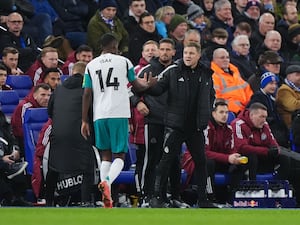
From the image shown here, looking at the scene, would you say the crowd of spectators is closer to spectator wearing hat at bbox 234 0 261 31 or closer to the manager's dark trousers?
spectator wearing hat at bbox 234 0 261 31

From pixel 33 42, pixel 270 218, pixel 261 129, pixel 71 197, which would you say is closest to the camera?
pixel 270 218

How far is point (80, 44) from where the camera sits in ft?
75.9

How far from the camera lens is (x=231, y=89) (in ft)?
71.5

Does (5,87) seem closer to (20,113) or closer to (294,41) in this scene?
(20,113)

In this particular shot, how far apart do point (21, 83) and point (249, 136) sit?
3.84 m

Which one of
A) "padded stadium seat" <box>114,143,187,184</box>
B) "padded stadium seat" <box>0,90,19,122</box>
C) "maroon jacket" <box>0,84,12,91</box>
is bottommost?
"padded stadium seat" <box>114,143,187,184</box>

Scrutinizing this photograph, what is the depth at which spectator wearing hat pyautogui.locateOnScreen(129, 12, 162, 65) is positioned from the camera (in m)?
22.6

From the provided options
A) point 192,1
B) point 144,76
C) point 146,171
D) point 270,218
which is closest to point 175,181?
point 146,171

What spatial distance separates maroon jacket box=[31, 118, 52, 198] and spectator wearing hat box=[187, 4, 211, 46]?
21.2ft

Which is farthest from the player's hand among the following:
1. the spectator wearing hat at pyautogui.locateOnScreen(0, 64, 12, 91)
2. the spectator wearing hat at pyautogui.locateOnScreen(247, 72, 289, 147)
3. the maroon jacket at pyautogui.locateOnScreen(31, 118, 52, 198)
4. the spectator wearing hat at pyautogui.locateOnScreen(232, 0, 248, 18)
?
the spectator wearing hat at pyautogui.locateOnScreen(232, 0, 248, 18)

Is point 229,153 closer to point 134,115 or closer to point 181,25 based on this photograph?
point 134,115

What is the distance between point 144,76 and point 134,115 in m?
1.32

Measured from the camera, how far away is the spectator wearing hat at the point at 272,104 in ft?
68.6

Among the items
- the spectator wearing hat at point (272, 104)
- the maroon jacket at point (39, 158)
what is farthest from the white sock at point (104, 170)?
the spectator wearing hat at point (272, 104)
